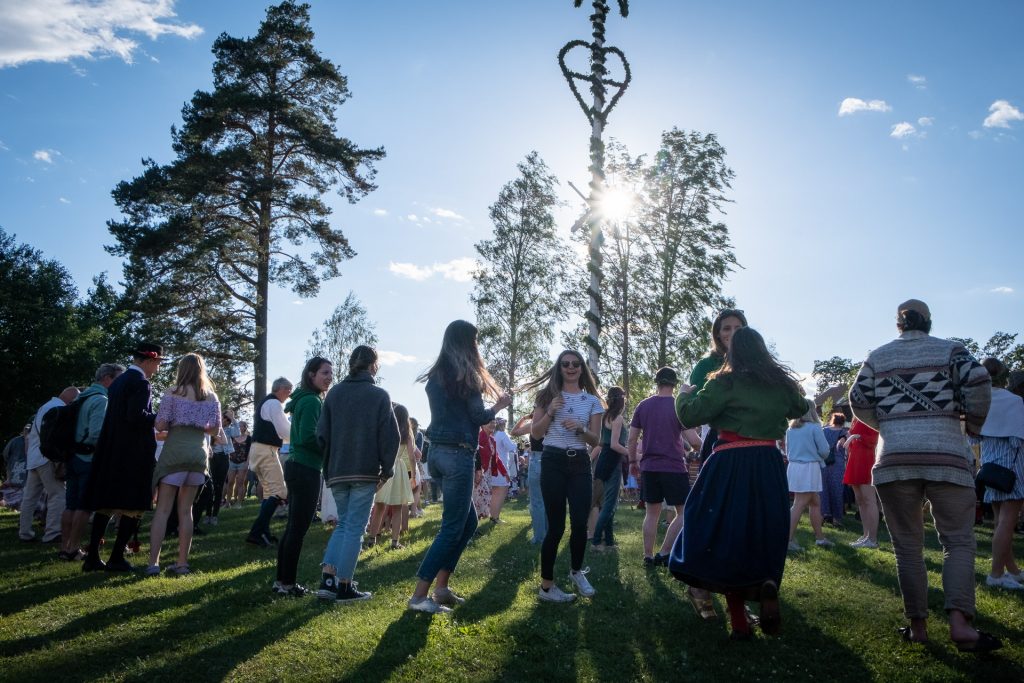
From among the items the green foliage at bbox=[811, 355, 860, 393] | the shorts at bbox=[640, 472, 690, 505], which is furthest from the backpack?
the green foliage at bbox=[811, 355, 860, 393]

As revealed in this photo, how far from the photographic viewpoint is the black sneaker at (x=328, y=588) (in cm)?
586

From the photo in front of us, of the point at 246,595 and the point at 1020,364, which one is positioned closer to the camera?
the point at 246,595

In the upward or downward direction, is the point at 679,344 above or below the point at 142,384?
above

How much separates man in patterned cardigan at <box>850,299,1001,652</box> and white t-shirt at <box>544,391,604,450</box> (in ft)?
6.71

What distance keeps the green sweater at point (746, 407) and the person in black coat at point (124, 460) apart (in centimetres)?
550

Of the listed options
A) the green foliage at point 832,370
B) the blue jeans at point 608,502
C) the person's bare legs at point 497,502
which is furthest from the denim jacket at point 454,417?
the green foliage at point 832,370

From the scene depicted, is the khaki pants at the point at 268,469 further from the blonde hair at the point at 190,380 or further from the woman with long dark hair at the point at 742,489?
the woman with long dark hair at the point at 742,489

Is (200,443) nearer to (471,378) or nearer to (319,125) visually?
(471,378)

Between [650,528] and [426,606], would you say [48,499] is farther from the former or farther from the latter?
[650,528]

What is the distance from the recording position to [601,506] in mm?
9555

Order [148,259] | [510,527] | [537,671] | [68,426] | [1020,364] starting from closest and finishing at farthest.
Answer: [537,671] < [68,426] < [510,527] < [148,259] < [1020,364]

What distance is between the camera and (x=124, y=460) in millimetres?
7273

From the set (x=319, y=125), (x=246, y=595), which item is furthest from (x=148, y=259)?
(x=246, y=595)

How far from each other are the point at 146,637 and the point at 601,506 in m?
5.97
